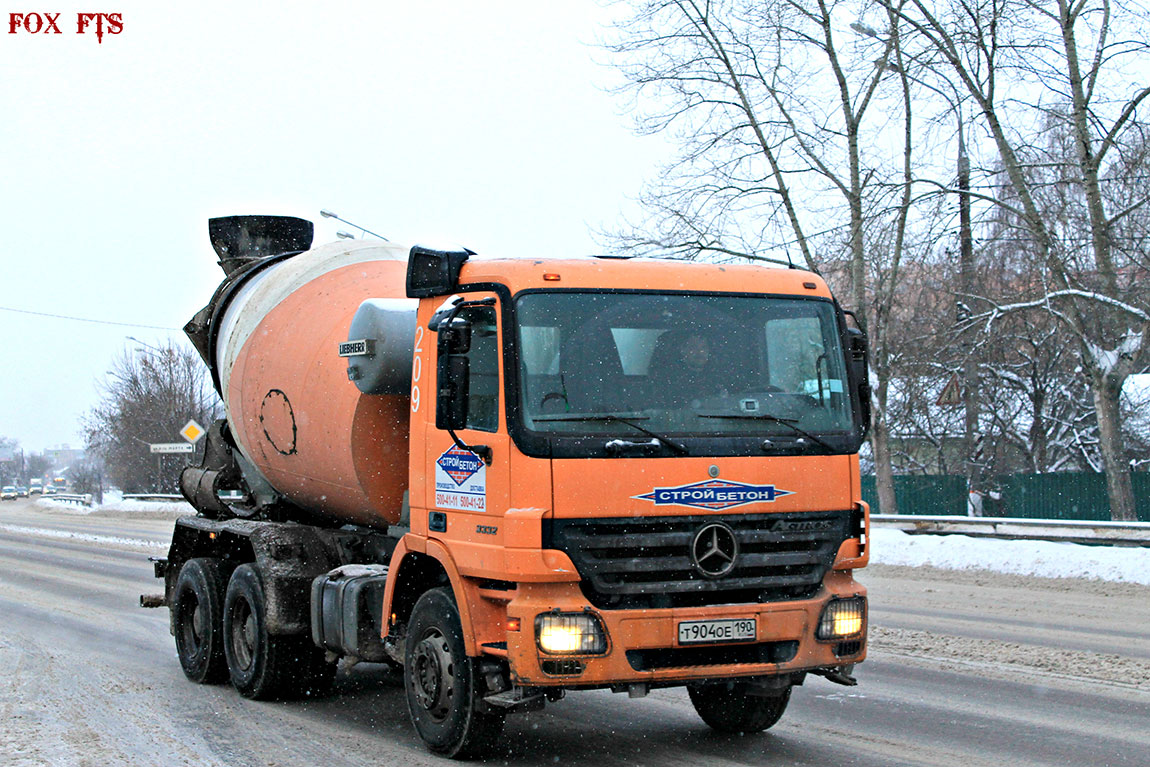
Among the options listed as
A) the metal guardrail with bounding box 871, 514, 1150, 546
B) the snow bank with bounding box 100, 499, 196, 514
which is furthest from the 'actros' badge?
the snow bank with bounding box 100, 499, 196, 514

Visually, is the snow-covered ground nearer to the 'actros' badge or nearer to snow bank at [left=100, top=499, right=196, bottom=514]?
snow bank at [left=100, top=499, right=196, bottom=514]

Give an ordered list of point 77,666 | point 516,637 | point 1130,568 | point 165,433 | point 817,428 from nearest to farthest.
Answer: point 516,637, point 817,428, point 77,666, point 1130,568, point 165,433

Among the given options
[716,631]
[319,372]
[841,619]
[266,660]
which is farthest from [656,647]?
[266,660]

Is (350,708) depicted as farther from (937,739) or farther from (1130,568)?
(1130,568)

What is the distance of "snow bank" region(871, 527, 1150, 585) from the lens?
50.9 feet

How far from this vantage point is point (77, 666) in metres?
10.1

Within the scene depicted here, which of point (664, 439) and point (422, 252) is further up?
point (422, 252)

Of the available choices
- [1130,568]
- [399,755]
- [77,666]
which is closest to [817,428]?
[399,755]

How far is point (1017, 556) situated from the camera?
55.3ft

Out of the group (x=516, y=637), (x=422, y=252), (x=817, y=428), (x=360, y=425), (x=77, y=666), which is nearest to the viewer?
(x=516, y=637)

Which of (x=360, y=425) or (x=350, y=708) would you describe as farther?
(x=350, y=708)

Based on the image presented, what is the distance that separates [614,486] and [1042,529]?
582 inches

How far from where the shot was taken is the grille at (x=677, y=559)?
5812mm

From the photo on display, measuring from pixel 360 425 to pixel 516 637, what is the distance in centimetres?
237
